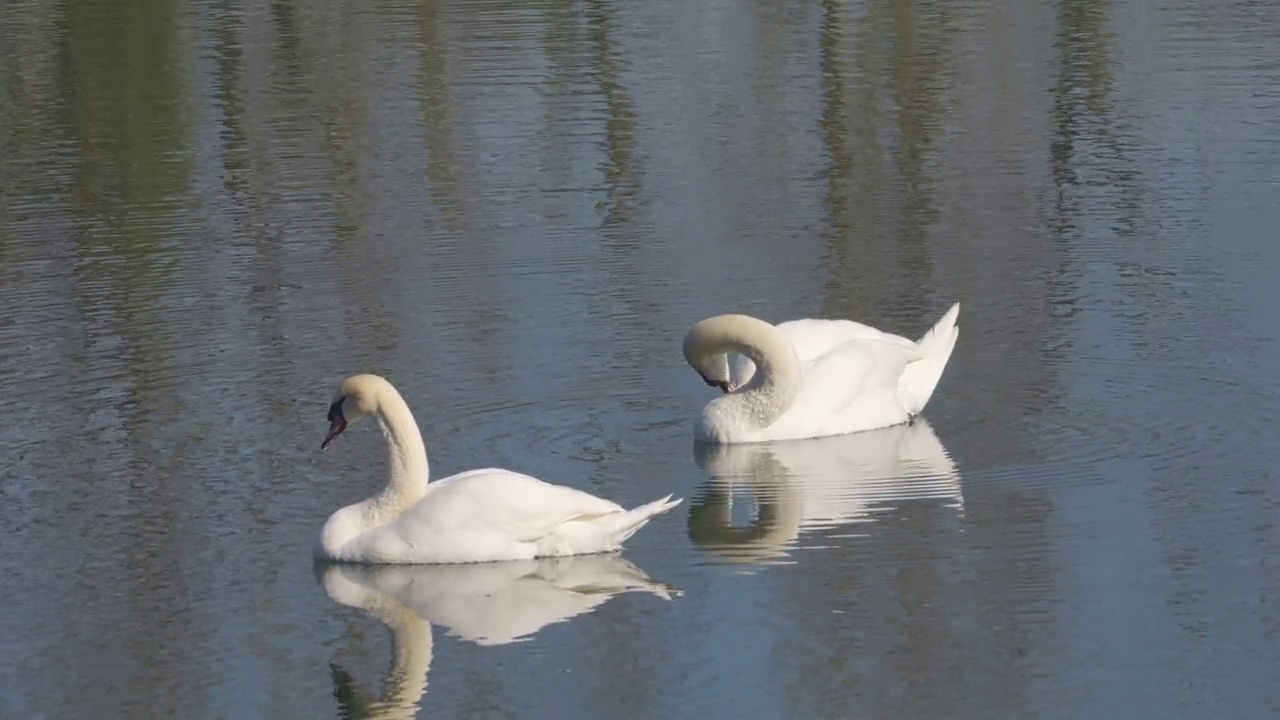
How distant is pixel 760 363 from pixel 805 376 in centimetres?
26

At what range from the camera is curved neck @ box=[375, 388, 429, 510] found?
9.68 metres

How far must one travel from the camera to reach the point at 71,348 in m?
13.2

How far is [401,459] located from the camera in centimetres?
967

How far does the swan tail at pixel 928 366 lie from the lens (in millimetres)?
11883

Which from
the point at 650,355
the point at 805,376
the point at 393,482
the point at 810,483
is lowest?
the point at 650,355

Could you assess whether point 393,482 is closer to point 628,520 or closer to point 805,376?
point 628,520

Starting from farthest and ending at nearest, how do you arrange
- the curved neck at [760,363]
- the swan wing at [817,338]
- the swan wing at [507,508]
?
the swan wing at [817,338] < the curved neck at [760,363] < the swan wing at [507,508]

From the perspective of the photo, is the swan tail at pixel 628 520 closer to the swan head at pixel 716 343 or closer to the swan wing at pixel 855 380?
the swan head at pixel 716 343

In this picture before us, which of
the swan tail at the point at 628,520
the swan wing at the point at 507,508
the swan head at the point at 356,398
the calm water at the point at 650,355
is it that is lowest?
the calm water at the point at 650,355

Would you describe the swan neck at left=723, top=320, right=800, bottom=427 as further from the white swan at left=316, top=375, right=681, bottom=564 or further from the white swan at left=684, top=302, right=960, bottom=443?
the white swan at left=316, top=375, right=681, bottom=564

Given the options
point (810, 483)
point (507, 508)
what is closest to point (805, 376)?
point (810, 483)

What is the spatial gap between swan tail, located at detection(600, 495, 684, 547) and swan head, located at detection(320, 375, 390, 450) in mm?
1025

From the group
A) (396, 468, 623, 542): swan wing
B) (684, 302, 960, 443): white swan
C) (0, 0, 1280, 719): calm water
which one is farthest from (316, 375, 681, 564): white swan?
(684, 302, 960, 443): white swan

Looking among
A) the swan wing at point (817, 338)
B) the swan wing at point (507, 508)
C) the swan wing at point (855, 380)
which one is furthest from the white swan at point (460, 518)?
the swan wing at point (817, 338)
